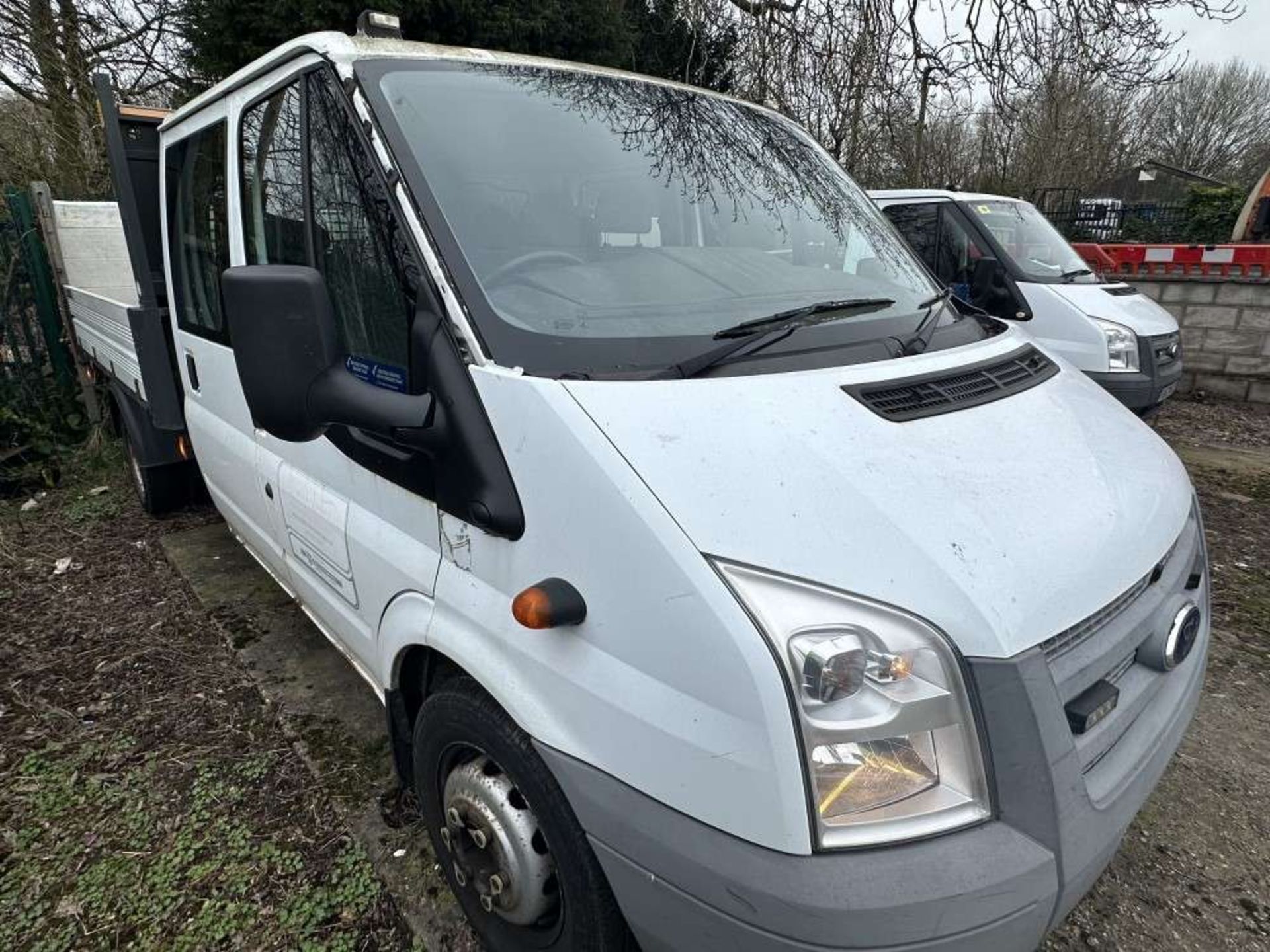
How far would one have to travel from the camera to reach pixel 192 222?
10.6 ft

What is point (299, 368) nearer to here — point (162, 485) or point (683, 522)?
point (683, 522)

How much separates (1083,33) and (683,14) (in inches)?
169

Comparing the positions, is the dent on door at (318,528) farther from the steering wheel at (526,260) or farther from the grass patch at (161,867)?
the steering wheel at (526,260)

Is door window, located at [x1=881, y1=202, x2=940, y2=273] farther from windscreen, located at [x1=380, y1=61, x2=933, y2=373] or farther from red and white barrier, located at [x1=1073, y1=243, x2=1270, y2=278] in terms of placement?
windscreen, located at [x1=380, y1=61, x2=933, y2=373]

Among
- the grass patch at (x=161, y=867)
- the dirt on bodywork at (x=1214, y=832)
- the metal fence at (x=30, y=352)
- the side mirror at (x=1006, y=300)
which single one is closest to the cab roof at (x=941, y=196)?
the side mirror at (x=1006, y=300)

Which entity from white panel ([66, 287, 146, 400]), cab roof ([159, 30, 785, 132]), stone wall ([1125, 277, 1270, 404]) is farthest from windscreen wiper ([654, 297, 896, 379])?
stone wall ([1125, 277, 1270, 404])

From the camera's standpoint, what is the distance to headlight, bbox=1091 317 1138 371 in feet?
19.2

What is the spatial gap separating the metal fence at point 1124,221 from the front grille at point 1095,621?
1603 centimetres

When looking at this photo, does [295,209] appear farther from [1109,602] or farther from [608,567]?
[1109,602]

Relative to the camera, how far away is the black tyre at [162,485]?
4848mm

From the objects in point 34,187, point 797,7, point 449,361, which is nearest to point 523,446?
point 449,361

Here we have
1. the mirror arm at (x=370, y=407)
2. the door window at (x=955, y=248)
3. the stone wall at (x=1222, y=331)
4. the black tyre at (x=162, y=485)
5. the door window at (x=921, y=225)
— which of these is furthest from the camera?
the stone wall at (x=1222, y=331)

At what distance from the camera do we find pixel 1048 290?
20.2 ft

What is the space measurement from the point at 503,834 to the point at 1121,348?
6.01m
